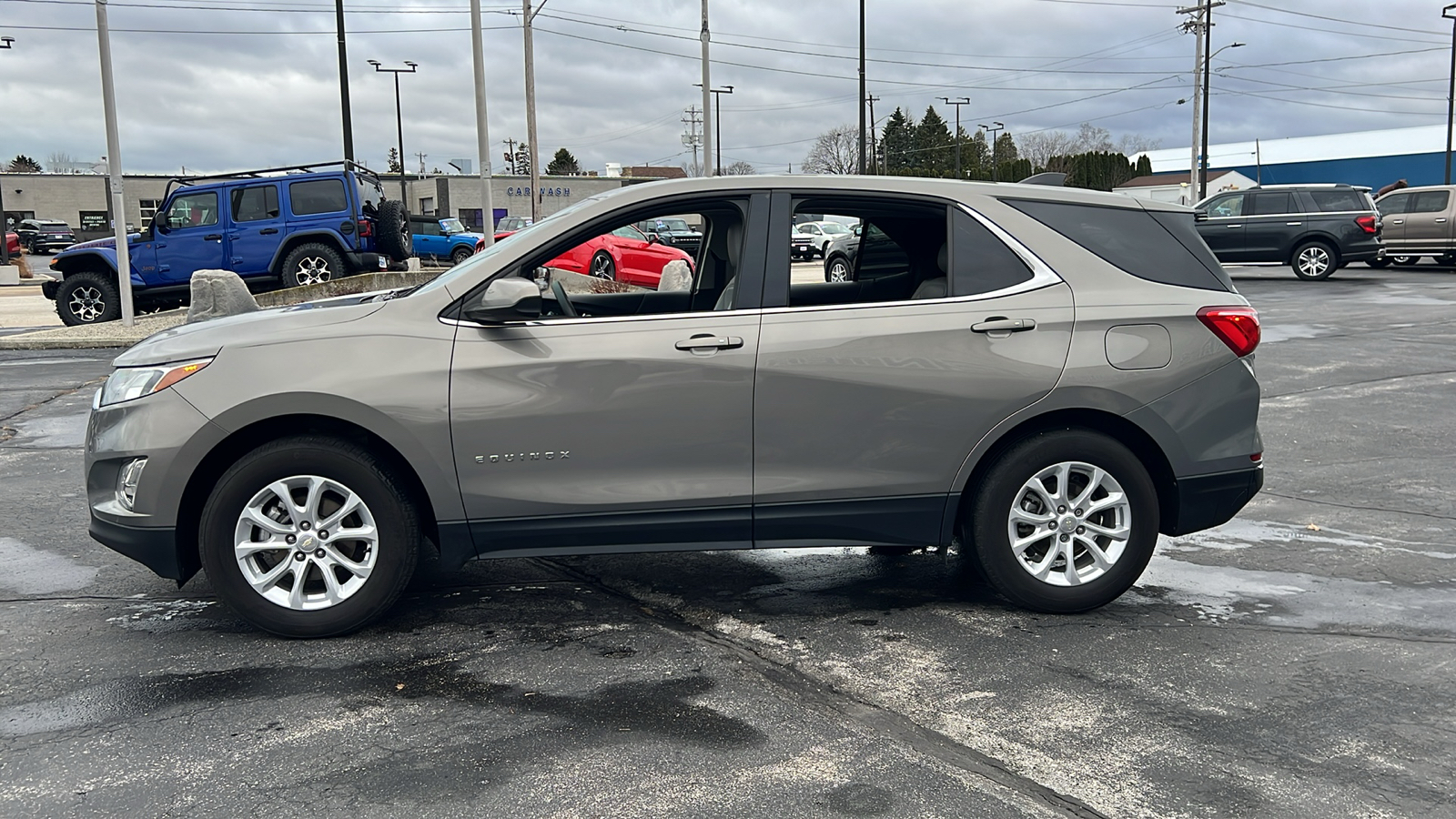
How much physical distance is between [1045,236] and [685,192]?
1.50 metres

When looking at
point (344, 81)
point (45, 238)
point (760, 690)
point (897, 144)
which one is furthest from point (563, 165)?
point (760, 690)

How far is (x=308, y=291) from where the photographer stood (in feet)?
55.8

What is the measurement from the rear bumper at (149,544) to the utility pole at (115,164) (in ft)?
50.5

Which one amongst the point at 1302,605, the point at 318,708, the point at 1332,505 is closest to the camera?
the point at 318,708

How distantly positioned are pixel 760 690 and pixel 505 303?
1698 mm

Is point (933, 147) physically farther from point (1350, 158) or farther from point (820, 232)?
point (820, 232)

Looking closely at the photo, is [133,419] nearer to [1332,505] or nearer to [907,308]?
[907,308]

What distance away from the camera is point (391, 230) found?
18922mm

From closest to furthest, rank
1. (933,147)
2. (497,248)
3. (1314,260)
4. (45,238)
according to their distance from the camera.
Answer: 1. (497,248)
2. (1314,260)
3. (45,238)
4. (933,147)

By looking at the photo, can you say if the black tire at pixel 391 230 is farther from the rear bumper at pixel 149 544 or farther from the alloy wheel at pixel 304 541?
the alloy wheel at pixel 304 541

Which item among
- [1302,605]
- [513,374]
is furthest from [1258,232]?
[513,374]

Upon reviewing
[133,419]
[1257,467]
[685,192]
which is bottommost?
[1257,467]

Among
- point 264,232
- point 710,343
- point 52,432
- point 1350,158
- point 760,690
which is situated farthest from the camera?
point 1350,158

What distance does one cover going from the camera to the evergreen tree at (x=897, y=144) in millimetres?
115188
